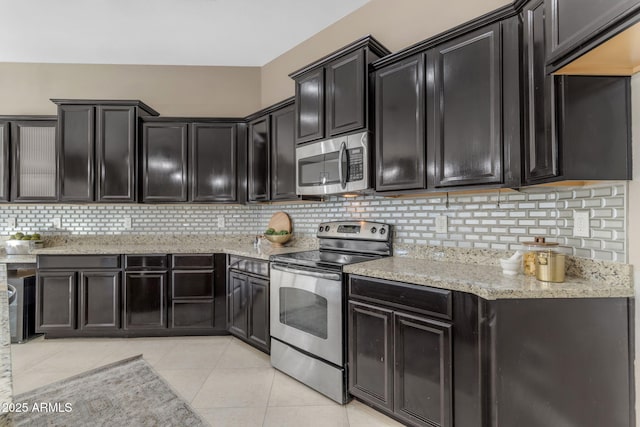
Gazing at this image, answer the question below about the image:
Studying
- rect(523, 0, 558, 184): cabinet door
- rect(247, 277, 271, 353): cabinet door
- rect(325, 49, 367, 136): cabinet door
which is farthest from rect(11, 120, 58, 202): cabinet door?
rect(523, 0, 558, 184): cabinet door

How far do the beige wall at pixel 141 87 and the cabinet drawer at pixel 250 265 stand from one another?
1.99 metres

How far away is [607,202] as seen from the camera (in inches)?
56.3

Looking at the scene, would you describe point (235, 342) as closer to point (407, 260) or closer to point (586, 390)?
point (407, 260)

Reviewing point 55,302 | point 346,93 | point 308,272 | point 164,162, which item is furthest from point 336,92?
point 55,302

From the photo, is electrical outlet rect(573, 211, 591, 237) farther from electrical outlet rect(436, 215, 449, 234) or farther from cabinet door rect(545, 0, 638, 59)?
cabinet door rect(545, 0, 638, 59)

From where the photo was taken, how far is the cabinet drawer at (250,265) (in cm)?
262

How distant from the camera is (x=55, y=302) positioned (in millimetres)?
3062

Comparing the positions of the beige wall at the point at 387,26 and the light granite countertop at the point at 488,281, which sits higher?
the beige wall at the point at 387,26

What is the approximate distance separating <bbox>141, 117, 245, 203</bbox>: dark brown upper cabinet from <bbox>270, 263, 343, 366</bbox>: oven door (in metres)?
1.46

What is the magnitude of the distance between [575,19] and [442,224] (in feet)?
4.36

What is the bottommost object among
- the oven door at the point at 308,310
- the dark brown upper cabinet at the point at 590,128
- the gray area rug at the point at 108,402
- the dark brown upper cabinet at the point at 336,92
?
the gray area rug at the point at 108,402

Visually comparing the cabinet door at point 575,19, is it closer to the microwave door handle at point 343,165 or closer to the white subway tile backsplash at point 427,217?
the white subway tile backsplash at point 427,217

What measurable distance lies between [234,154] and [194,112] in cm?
100

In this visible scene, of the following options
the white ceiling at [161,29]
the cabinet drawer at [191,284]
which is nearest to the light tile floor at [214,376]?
the cabinet drawer at [191,284]
